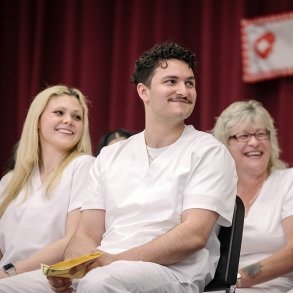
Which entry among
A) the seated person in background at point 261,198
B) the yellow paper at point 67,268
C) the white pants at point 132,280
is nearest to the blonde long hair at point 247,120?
the seated person in background at point 261,198

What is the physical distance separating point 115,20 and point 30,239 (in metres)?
1.87

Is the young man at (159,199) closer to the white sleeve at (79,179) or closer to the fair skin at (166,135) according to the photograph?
the fair skin at (166,135)

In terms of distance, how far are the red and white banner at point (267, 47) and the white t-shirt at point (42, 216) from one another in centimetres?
129

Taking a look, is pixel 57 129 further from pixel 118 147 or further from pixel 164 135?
pixel 164 135

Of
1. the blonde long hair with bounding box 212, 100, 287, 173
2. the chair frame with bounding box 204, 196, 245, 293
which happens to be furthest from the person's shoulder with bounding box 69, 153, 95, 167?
the chair frame with bounding box 204, 196, 245, 293

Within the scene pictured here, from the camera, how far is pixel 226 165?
7.25 feet

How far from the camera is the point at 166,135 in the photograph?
2.37 meters

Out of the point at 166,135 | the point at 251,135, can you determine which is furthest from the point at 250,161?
the point at 166,135

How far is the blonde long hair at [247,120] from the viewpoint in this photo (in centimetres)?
287

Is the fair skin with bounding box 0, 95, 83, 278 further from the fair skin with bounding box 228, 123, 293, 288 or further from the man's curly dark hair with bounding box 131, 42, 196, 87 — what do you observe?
the fair skin with bounding box 228, 123, 293, 288

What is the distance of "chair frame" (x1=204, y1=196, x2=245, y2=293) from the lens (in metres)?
2.14

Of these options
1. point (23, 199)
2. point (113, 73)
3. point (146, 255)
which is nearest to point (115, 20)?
point (113, 73)

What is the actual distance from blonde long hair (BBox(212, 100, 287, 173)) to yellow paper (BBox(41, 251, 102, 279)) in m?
1.11

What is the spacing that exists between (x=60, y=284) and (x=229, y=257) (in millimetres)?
572
